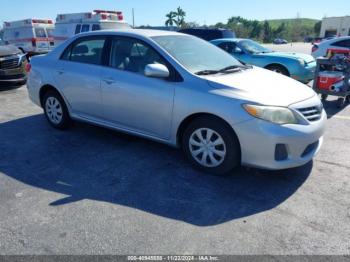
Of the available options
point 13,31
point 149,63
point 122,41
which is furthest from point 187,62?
point 13,31

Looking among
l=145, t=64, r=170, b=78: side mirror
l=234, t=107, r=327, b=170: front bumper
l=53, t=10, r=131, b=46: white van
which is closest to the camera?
l=234, t=107, r=327, b=170: front bumper

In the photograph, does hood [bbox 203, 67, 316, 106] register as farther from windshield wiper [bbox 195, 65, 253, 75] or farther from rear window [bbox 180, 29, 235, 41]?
rear window [bbox 180, 29, 235, 41]

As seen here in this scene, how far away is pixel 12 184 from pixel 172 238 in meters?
2.10

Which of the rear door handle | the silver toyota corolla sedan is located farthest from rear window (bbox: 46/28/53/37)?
the rear door handle

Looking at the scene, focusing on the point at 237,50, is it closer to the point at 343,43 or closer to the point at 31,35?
the point at 343,43

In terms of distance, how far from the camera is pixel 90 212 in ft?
10.2

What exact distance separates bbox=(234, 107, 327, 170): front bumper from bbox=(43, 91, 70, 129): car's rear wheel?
3.15 meters

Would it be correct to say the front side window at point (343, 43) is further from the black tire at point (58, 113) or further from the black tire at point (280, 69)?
the black tire at point (58, 113)

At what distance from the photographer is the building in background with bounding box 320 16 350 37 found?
215 feet

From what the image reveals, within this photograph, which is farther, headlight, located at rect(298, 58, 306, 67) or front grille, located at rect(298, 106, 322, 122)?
headlight, located at rect(298, 58, 306, 67)

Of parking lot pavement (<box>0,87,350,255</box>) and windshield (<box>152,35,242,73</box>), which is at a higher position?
windshield (<box>152,35,242,73</box>)

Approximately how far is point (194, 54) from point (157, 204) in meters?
2.11

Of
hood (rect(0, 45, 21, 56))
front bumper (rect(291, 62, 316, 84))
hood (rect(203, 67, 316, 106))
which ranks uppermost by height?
hood (rect(203, 67, 316, 106))

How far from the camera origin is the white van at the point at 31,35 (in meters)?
16.4
